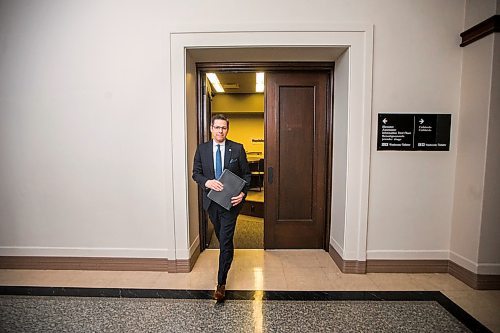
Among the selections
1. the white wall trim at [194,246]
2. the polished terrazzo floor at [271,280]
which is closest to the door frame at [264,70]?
the white wall trim at [194,246]

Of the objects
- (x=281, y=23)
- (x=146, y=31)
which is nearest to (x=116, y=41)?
(x=146, y=31)

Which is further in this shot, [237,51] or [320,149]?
[320,149]

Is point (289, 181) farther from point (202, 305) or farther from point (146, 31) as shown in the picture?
point (146, 31)

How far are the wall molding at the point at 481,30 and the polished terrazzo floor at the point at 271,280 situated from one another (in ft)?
8.68

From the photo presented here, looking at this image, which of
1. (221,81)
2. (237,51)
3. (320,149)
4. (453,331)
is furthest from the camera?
(221,81)

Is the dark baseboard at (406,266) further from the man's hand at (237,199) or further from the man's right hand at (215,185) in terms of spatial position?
the man's right hand at (215,185)

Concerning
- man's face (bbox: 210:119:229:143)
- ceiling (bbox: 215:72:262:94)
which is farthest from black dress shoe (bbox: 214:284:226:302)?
ceiling (bbox: 215:72:262:94)

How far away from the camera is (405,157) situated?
3.05 metres

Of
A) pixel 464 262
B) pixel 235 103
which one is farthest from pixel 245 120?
pixel 464 262

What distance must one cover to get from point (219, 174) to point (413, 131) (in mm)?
2284

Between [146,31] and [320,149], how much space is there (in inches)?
105

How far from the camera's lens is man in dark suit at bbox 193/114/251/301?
8.28 ft

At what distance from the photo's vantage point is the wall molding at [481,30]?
253 cm

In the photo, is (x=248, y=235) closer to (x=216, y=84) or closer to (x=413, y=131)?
(x=413, y=131)
